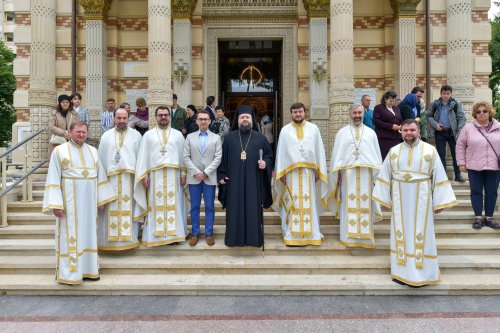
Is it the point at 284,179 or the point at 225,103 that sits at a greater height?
the point at 225,103

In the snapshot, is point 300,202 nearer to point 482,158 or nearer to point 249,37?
point 482,158

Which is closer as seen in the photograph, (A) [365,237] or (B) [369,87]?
(A) [365,237]

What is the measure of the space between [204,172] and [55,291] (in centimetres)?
268

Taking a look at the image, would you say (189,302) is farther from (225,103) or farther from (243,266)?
(225,103)

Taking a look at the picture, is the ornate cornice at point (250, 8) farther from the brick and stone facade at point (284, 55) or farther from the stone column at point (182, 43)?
the stone column at point (182, 43)

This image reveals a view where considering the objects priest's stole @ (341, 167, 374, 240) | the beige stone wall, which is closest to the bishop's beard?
priest's stole @ (341, 167, 374, 240)

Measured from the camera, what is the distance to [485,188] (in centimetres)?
683

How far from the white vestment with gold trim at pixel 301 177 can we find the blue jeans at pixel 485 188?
8.66 feet

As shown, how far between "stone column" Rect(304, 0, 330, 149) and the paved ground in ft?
24.4

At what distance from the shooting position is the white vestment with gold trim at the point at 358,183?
20.6ft

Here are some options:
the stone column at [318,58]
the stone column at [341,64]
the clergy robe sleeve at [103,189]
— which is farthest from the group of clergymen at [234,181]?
the stone column at [318,58]

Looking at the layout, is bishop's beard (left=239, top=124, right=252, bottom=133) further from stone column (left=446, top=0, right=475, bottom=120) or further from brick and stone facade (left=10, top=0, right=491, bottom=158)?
stone column (left=446, top=0, right=475, bottom=120)

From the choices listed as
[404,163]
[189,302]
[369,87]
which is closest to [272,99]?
[369,87]

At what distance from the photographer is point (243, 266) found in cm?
593
